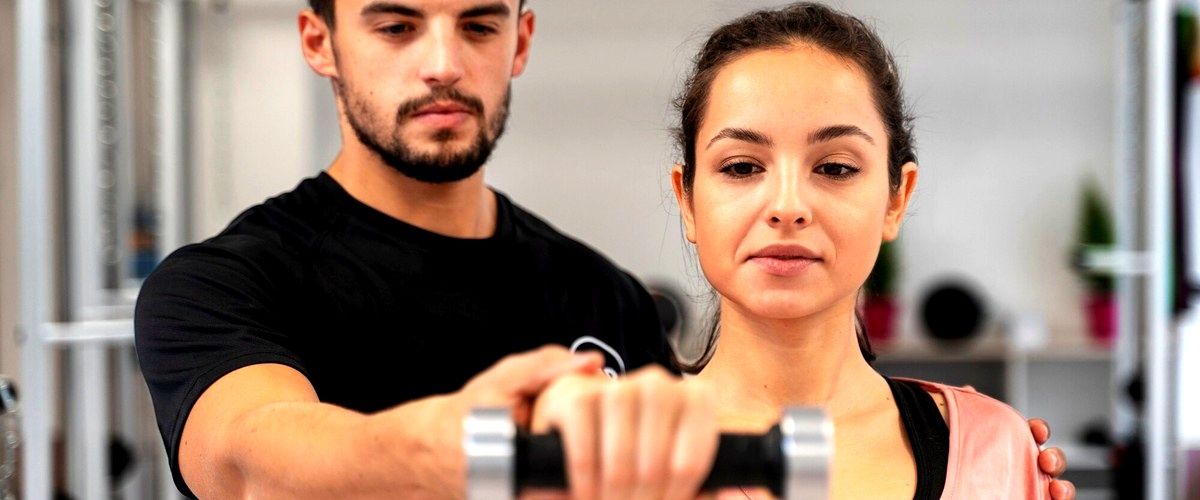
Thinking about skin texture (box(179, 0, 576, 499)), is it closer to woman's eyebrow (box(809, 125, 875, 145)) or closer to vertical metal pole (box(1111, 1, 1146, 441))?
woman's eyebrow (box(809, 125, 875, 145))

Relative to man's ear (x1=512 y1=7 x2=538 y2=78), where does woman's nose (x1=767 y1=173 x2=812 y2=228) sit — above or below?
below

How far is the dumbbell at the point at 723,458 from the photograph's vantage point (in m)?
0.62

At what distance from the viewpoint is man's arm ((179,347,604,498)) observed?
646 mm

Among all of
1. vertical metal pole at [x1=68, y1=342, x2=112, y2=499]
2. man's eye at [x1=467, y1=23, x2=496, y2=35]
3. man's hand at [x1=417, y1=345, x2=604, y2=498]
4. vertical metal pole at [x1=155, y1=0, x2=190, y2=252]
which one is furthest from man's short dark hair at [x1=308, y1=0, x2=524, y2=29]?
vertical metal pole at [x1=155, y1=0, x2=190, y2=252]

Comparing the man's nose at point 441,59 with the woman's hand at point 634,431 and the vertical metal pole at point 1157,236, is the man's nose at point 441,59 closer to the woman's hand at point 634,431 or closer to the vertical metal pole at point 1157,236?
the woman's hand at point 634,431

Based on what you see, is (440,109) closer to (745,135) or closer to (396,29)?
(396,29)

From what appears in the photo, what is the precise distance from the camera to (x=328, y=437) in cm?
84

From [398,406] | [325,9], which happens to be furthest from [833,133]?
[325,9]

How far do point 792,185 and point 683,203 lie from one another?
197 millimetres

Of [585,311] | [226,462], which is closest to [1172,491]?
[585,311]

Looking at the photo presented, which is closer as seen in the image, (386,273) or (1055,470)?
(1055,470)

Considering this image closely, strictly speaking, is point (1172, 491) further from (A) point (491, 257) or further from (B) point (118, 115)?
(B) point (118, 115)

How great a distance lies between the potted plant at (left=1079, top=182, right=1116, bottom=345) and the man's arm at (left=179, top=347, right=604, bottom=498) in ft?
14.3

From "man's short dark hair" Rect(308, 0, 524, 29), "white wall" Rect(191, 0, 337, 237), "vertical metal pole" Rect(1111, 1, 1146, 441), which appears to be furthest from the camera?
"white wall" Rect(191, 0, 337, 237)
